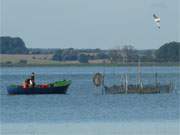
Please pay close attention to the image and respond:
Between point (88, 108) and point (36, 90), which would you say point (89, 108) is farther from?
point (36, 90)

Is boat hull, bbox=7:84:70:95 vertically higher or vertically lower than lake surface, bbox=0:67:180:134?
higher

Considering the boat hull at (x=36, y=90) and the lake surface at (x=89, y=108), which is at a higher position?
the boat hull at (x=36, y=90)

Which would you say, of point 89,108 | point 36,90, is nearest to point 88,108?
point 89,108

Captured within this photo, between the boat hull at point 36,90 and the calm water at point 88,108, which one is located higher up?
the boat hull at point 36,90

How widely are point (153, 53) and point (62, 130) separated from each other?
130183 mm

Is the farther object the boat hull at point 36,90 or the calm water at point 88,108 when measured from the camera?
the boat hull at point 36,90

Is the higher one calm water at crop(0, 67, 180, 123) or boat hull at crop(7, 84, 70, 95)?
boat hull at crop(7, 84, 70, 95)

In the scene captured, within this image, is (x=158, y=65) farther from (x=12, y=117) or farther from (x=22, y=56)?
(x=12, y=117)

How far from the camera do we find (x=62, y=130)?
42.8 meters

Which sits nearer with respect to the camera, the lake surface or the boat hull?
the lake surface

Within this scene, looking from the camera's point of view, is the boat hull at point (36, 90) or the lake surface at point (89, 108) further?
the boat hull at point (36, 90)

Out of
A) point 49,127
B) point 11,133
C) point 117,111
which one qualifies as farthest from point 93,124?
point 117,111

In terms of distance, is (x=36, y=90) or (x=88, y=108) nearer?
(x=88, y=108)

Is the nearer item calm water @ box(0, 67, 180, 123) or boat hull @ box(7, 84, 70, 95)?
calm water @ box(0, 67, 180, 123)
